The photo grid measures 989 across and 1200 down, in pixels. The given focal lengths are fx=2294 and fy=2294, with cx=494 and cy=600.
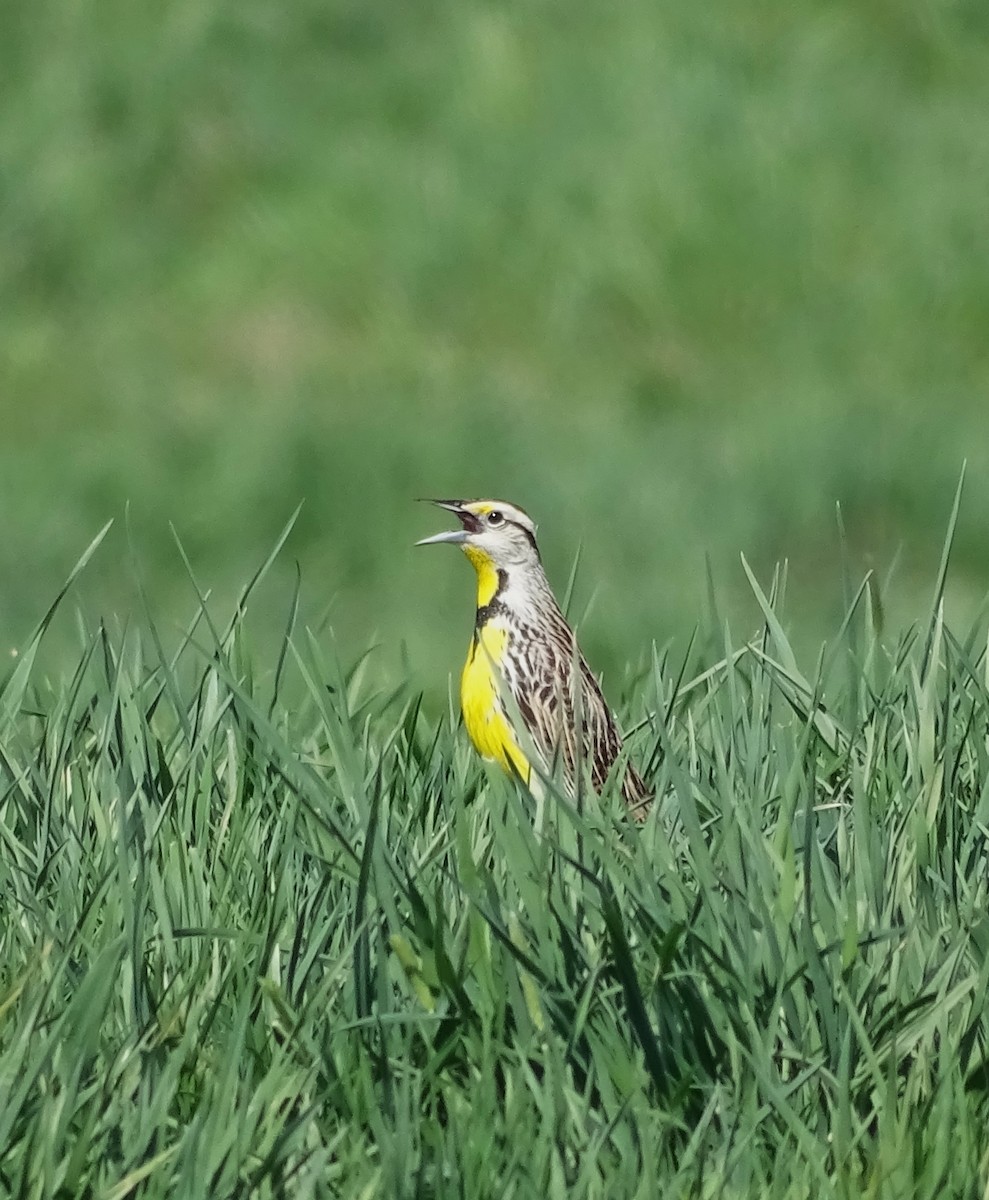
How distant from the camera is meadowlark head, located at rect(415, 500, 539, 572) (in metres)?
4.29

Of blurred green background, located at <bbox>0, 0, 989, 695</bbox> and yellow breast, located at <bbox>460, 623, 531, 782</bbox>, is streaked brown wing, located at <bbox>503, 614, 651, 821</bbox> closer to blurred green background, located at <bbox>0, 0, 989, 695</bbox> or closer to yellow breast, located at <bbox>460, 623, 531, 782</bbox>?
yellow breast, located at <bbox>460, 623, 531, 782</bbox>

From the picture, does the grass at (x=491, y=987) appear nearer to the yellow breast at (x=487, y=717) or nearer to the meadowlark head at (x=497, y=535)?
the yellow breast at (x=487, y=717)

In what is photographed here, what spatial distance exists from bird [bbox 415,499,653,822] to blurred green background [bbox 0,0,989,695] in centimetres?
237

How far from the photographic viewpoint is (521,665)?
13.4 feet

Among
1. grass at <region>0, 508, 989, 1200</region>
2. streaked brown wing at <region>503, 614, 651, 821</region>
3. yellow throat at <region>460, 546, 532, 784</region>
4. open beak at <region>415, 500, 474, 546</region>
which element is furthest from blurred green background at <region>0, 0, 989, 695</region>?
grass at <region>0, 508, 989, 1200</region>

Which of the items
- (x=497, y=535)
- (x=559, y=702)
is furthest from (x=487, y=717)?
(x=497, y=535)

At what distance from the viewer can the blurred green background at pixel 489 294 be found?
7.60m

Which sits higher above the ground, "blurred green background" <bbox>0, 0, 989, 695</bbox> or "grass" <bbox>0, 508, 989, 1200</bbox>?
"blurred green background" <bbox>0, 0, 989, 695</bbox>

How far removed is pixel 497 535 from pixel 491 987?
1898mm

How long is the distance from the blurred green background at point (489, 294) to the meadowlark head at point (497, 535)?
7.75 ft

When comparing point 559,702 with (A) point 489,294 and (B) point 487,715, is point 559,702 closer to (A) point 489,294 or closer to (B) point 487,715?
(B) point 487,715

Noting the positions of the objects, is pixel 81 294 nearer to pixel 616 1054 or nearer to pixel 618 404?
pixel 618 404

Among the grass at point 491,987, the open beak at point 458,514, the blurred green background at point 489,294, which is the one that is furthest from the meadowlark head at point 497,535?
the blurred green background at point 489,294

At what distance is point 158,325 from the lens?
933 centimetres
